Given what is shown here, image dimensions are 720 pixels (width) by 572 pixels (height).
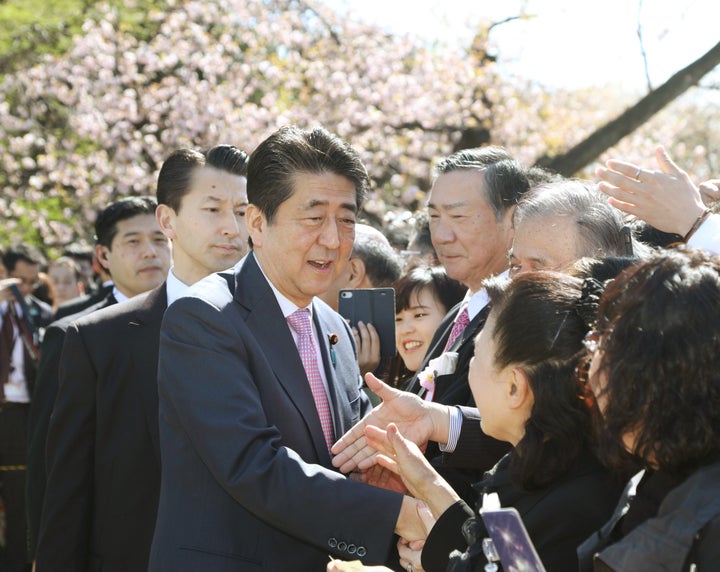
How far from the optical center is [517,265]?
9.90 ft

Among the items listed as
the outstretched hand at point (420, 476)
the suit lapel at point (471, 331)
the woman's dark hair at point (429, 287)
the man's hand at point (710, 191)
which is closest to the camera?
the outstretched hand at point (420, 476)

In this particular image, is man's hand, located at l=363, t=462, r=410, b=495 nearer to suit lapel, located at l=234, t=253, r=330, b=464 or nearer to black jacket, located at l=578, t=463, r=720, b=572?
suit lapel, located at l=234, t=253, r=330, b=464

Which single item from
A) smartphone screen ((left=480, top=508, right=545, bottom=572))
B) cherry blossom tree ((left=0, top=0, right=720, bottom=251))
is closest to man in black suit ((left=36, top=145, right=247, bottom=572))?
smartphone screen ((left=480, top=508, right=545, bottom=572))

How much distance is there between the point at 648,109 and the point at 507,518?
27.2 feet

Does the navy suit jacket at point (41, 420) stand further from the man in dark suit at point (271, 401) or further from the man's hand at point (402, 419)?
the man's hand at point (402, 419)

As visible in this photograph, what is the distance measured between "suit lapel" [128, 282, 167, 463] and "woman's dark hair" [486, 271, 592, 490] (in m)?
1.57

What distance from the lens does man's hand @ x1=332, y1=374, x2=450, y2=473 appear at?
2.61 m

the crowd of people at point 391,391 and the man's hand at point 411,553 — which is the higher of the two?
the crowd of people at point 391,391

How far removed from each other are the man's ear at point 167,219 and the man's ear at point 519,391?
202cm

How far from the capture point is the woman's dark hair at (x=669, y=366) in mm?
1685

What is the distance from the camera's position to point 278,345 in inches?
105

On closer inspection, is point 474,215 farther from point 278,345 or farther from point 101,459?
point 101,459

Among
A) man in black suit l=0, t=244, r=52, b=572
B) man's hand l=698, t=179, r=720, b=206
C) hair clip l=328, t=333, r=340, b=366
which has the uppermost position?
man's hand l=698, t=179, r=720, b=206

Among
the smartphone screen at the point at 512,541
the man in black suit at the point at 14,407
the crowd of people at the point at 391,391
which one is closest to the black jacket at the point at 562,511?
the crowd of people at the point at 391,391
